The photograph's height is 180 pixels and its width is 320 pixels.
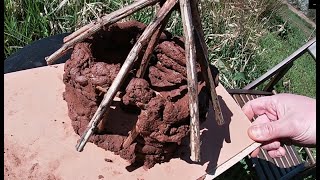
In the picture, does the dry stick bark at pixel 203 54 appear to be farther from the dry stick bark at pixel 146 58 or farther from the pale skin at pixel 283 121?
the pale skin at pixel 283 121

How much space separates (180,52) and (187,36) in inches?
9.9

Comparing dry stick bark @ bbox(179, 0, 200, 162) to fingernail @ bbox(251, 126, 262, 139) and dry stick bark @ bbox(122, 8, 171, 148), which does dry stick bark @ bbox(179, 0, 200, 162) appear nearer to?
dry stick bark @ bbox(122, 8, 171, 148)

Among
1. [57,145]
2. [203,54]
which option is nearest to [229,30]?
[203,54]

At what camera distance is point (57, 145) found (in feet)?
5.51

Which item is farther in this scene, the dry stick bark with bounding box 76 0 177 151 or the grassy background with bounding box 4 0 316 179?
the grassy background with bounding box 4 0 316 179

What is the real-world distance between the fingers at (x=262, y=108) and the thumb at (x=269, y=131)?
257mm

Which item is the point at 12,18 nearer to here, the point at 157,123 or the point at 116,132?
the point at 116,132

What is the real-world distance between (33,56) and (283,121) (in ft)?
3.35

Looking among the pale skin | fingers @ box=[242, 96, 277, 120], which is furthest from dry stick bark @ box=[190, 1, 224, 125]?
fingers @ box=[242, 96, 277, 120]

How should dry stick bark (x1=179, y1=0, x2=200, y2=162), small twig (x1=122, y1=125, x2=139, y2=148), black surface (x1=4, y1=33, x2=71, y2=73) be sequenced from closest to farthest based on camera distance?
1. dry stick bark (x1=179, y1=0, x2=200, y2=162)
2. small twig (x1=122, y1=125, x2=139, y2=148)
3. black surface (x1=4, y1=33, x2=71, y2=73)

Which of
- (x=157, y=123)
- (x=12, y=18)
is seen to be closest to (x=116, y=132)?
(x=157, y=123)

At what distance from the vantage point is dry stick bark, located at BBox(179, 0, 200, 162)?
145 cm

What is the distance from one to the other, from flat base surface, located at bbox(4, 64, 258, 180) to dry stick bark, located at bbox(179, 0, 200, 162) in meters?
Answer: 0.23

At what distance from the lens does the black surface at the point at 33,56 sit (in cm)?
196
